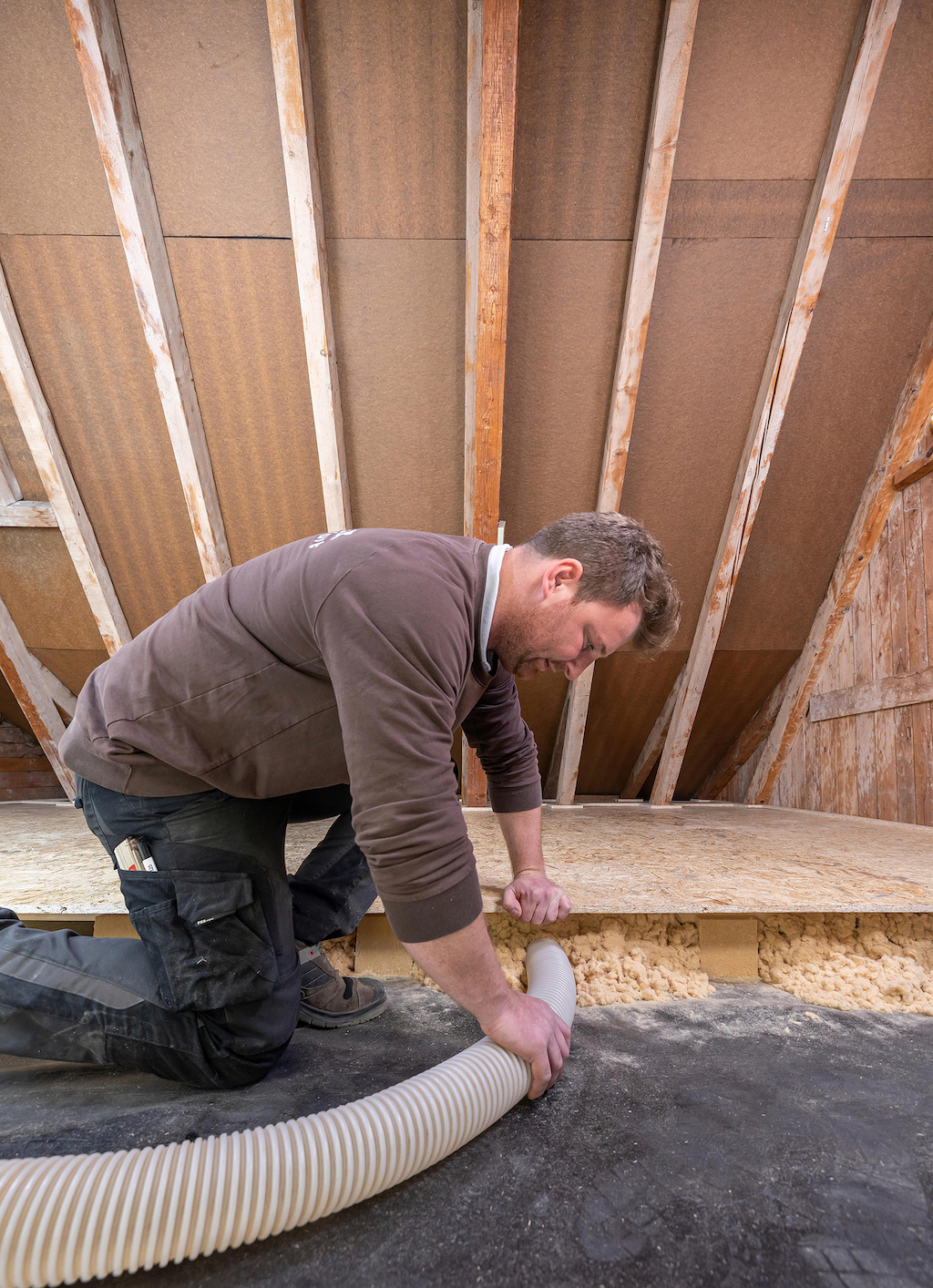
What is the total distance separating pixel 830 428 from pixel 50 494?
10.3 feet

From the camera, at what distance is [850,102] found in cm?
212

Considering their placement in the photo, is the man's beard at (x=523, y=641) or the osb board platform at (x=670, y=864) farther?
the osb board platform at (x=670, y=864)

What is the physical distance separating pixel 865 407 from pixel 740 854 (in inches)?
72.2

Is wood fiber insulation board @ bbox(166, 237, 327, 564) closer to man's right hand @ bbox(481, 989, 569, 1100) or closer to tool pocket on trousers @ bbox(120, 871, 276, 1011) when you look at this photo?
tool pocket on trousers @ bbox(120, 871, 276, 1011)

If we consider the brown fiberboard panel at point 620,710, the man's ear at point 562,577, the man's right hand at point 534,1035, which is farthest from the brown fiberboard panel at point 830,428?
Result: the man's right hand at point 534,1035

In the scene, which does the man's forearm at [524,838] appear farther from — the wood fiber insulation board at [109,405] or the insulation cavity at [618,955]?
the wood fiber insulation board at [109,405]

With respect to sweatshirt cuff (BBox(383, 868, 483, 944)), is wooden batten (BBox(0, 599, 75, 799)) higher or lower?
lower

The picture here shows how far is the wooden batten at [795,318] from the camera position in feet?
6.75

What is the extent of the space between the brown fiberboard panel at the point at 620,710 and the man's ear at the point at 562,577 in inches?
81.2

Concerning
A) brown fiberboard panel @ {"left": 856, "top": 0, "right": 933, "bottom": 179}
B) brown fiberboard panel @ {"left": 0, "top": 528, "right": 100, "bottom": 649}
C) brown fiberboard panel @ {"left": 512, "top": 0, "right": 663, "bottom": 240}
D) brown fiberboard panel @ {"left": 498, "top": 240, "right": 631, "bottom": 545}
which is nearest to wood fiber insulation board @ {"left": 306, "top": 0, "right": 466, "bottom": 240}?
brown fiberboard panel @ {"left": 512, "top": 0, "right": 663, "bottom": 240}

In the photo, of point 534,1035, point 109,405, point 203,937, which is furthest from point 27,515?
point 534,1035

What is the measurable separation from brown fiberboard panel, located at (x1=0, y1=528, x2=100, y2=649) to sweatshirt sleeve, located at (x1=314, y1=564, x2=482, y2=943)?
2583mm

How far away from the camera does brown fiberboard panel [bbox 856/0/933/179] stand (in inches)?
81.8

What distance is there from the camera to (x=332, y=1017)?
5.25ft
